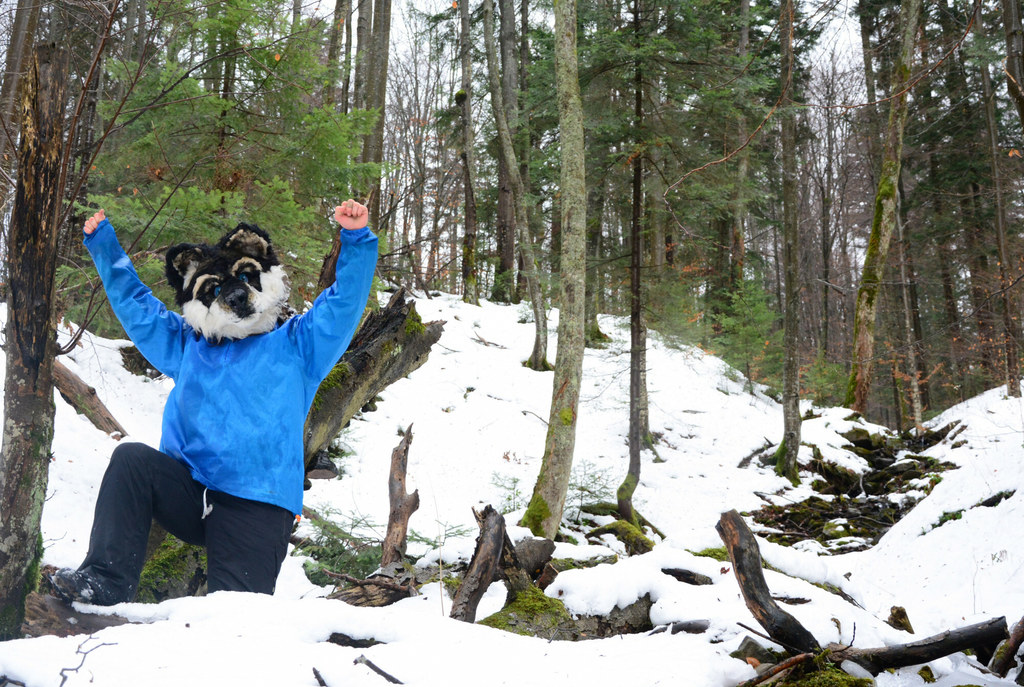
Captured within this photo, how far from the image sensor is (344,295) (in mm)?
2869

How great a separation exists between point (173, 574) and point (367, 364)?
2.12 metres

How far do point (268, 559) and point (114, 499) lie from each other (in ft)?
2.09

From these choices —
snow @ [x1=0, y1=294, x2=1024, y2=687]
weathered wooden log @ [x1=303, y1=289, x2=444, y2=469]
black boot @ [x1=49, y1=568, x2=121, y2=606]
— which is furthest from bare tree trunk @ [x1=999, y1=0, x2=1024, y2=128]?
black boot @ [x1=49, y1=568, x2=121, y2=606]

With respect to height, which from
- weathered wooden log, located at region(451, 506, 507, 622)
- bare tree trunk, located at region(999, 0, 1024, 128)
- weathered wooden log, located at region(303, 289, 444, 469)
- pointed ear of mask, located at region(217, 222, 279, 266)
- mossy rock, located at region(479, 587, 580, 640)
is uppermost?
bare tree trunk, located at region(999, 0, 1024, 128)

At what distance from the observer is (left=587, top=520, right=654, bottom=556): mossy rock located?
18.7 feet

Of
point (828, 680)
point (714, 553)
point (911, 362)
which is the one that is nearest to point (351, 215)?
point (828, 680)

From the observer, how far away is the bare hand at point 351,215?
2.89 m

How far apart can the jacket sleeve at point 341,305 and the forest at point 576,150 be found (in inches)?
39.6

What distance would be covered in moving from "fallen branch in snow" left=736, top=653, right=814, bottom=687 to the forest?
210cm

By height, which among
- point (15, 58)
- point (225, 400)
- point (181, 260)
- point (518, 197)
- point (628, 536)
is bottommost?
point (628, 536)

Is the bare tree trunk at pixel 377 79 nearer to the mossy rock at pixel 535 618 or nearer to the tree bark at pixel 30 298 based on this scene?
the tree bark at pixel 30 298

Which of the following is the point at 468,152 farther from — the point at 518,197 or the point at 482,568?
the point at 482,568

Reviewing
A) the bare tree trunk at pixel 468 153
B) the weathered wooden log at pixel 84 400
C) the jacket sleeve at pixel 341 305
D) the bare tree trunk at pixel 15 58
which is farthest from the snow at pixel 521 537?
the bare tree trunk at pixel 15 58

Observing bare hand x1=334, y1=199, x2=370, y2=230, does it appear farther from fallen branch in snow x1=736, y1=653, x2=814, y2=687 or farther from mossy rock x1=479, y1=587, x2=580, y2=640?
fallen branch in snow x1=736, y1=653, x2=814, y2=687
